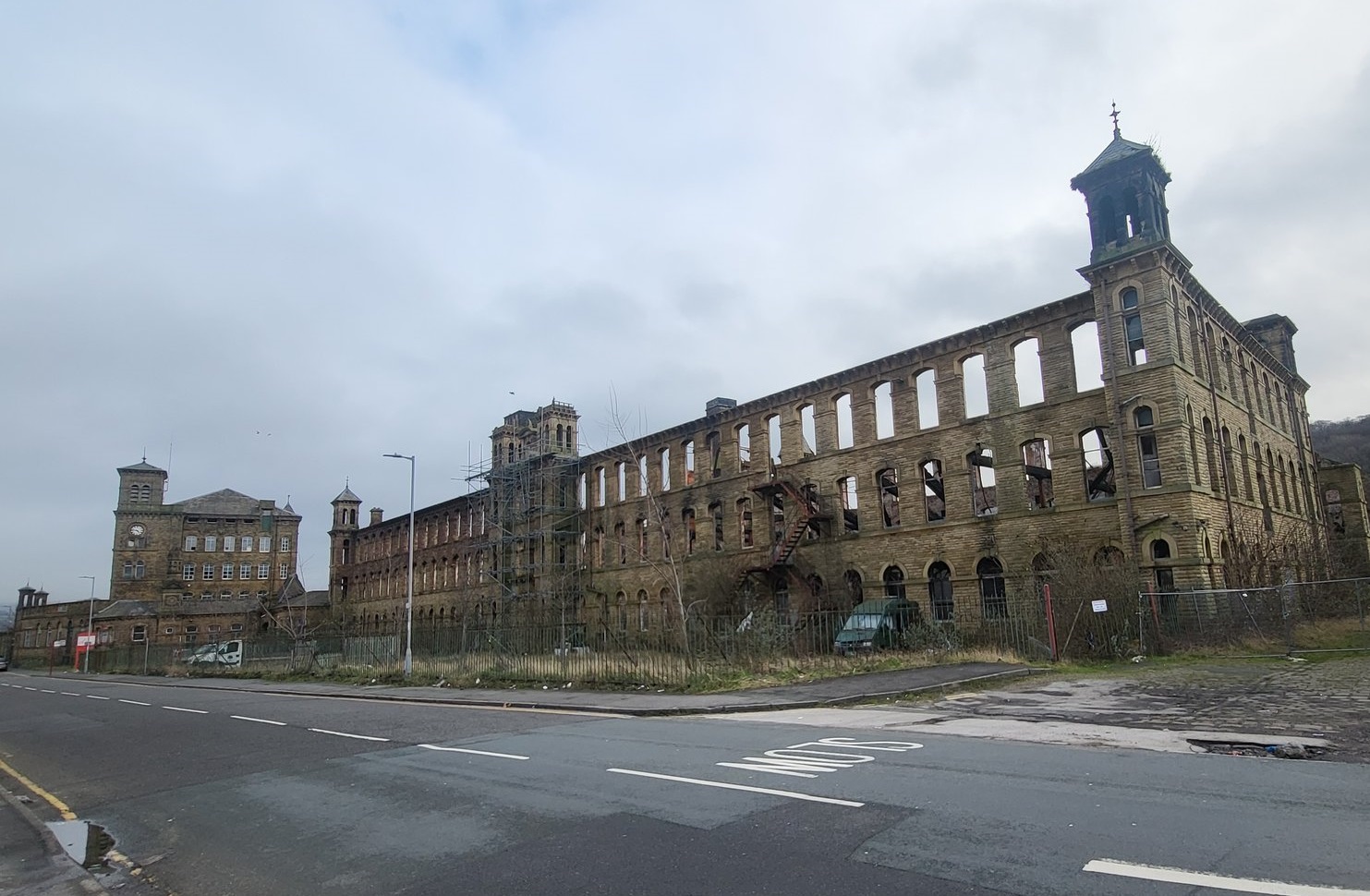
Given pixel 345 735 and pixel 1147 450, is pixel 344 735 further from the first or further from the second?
pixel 1147 450

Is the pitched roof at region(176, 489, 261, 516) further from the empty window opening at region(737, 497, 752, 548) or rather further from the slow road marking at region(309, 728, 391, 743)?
the slow road marking at region(309, 728, 391, 743)

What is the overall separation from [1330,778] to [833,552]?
96.2 feet

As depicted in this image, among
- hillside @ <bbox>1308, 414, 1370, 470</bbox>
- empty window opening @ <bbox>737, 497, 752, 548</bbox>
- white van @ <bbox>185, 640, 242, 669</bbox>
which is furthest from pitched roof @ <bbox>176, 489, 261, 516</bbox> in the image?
hillside @ <bbox>1308, 414, 1370, 470</bbox>

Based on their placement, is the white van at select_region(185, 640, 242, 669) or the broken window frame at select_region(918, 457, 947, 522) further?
the white van at select_region(185, 640, 242, 669)

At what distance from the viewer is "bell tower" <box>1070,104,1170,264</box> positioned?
1142 inches

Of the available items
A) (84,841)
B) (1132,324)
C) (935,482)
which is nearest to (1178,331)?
(1132,324)

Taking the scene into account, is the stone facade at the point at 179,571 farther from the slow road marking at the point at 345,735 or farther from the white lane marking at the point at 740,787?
the white lane marking at the point at 740,787

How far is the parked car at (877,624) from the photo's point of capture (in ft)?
84.4

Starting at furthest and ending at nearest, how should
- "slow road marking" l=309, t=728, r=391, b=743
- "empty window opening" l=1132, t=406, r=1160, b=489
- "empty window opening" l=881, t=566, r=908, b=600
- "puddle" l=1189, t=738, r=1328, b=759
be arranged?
1. "empty window opening" l=881, t=566, r=908, b=600
2. "empty window opening" l=1132, t=406, r=1160, b=489
3. "slow road marking" l=309, t=728, r=391, b=743
4. "puddle" l=1189, t=738, r=1328, b=759

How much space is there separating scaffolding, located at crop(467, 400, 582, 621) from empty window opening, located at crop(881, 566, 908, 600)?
20.7 m

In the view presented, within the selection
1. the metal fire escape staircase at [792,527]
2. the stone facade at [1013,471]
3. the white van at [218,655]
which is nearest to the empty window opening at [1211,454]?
the stone facade at [1013,471]

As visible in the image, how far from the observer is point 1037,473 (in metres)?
33.7

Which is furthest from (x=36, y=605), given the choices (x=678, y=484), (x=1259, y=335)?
(x=1259, y=335)

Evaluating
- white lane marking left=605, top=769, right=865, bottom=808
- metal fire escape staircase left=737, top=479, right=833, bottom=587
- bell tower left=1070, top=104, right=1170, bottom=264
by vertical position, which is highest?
bell tower left=1070, top=104, right=1170, bottom=264
